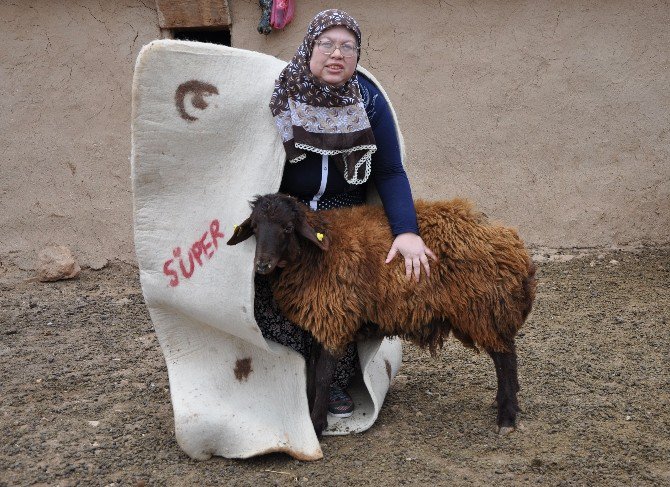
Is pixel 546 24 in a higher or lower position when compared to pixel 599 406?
higher

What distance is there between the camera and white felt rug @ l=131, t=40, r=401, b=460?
3885 millimetres

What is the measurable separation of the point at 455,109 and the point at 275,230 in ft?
13.0

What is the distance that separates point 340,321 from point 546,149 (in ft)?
13.3

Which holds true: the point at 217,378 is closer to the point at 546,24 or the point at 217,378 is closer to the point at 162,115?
the point at 162,115

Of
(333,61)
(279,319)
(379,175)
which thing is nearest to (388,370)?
(279,319)

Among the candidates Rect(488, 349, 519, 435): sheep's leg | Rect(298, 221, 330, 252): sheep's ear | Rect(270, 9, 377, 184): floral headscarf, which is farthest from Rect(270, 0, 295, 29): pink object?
Rect(488, 349, 519, 435): sheep's leg

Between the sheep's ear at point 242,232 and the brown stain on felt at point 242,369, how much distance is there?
0.63 m

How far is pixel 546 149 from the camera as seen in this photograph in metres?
7.33

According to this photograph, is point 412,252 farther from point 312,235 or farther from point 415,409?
point 415,409

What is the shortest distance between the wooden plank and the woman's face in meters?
3.43

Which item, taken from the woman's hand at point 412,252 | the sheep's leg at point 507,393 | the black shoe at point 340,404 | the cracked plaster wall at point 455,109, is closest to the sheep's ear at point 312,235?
Answer: the woman's hand at point 412,252

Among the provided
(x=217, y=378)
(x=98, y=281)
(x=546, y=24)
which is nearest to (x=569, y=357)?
(x=217, y=378)

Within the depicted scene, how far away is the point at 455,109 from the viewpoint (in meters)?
7.30

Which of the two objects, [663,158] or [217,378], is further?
[663,158]
